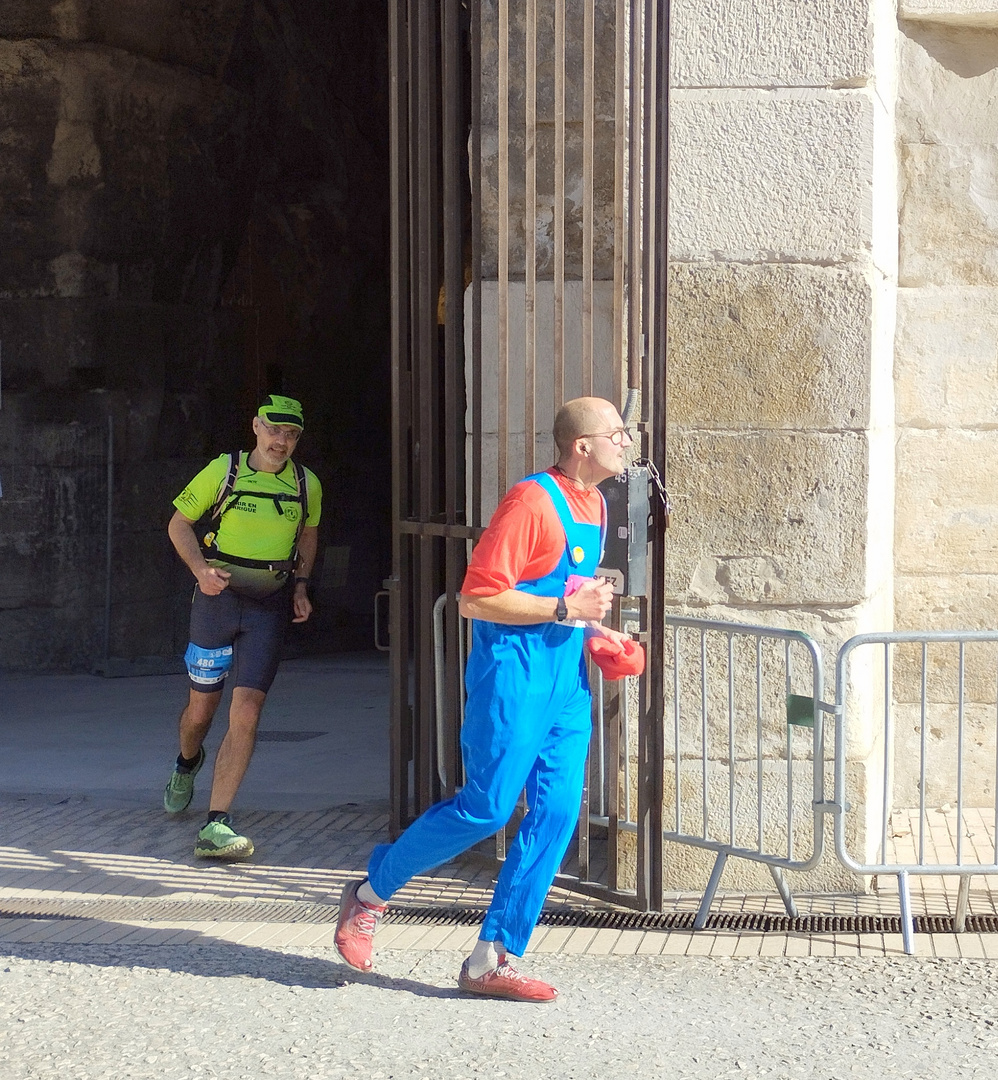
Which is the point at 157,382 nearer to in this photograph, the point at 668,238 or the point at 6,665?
the point at 6,665

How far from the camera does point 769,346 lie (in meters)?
5.58

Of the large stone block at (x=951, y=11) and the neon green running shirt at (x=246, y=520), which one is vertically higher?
the large stone block at (x=951, y=11)

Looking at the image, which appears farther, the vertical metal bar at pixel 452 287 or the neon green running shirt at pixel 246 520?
the neon green running shirt at pixel 246 520

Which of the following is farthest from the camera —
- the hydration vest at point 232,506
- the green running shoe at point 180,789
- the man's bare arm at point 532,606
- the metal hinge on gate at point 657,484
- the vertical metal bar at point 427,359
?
the green running shoe at point 180,789

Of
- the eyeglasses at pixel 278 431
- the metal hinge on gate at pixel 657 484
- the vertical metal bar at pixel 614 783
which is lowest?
the vertical metal bar at pixel 614 783

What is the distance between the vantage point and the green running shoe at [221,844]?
6.13 metres

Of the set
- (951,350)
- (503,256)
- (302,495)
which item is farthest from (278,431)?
(951,350)

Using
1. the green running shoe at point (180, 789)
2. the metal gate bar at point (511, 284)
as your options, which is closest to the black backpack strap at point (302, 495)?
the metal gate bar at point (511, 284)

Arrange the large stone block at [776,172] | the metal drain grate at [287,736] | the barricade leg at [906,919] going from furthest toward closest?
the metal drain grate at [287,736], the large stone block at [776,172], the barricade leg at [906,919]

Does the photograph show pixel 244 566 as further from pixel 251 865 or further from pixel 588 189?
pixel 588 189

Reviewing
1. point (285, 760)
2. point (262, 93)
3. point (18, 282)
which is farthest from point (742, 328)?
point (262, 93)

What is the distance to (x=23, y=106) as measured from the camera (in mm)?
11023

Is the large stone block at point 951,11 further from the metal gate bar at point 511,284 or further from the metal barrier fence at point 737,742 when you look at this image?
the metal barrier fence at point 737,742

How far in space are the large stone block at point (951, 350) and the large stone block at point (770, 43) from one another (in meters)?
1.38
